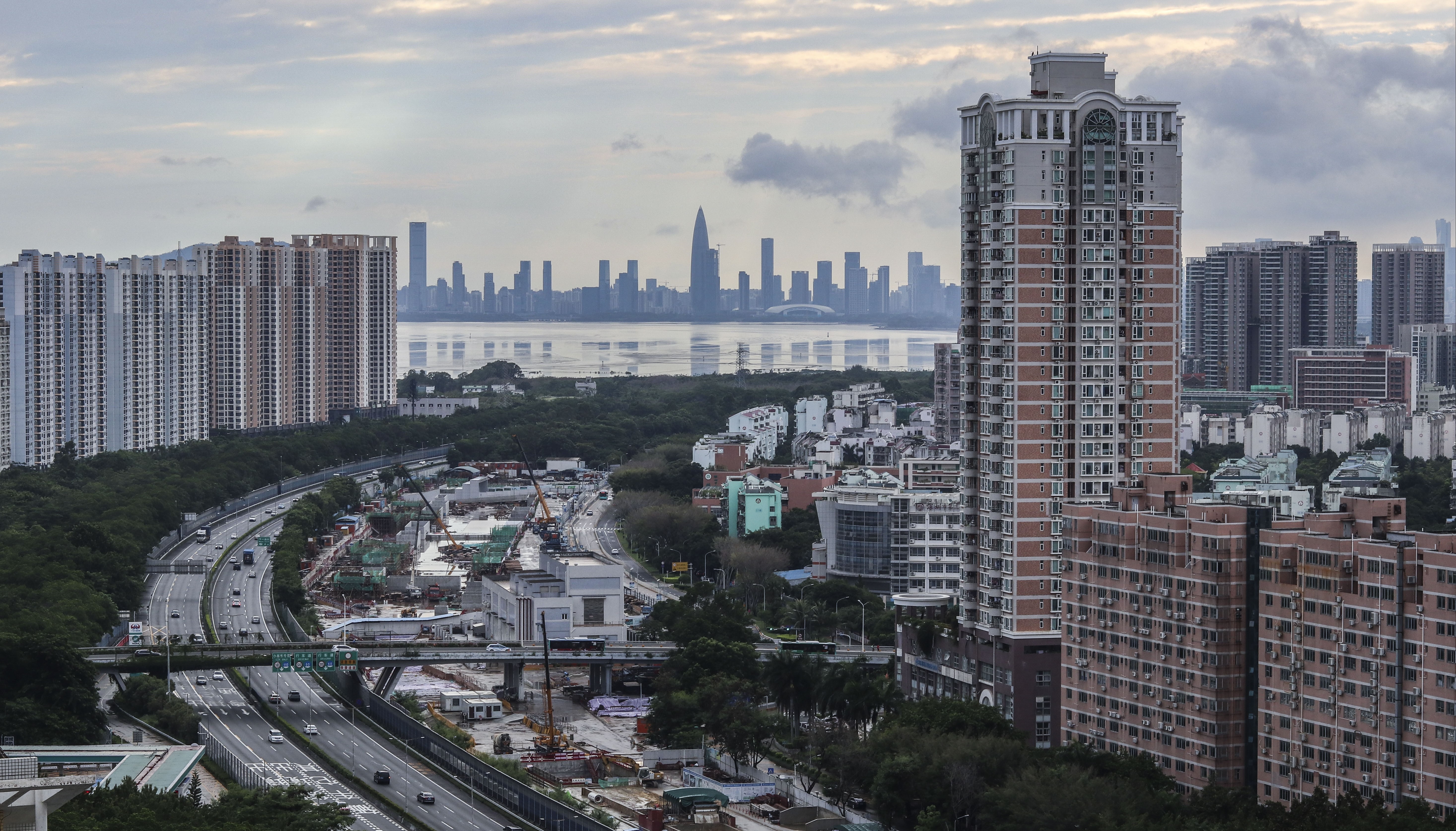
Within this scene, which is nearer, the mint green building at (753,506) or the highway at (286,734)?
the highway at (286,734)

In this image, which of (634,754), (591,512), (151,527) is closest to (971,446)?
(634,754)

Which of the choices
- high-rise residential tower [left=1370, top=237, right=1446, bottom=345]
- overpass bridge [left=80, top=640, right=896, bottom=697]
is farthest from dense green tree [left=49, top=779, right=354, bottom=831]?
high-rise residential tower [left=1370, top=237, right=1446, bottom=345]

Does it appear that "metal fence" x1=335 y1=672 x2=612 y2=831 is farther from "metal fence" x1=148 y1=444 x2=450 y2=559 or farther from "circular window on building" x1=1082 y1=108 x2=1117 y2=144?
"metal fence" x1=148 y1=444 x2=450 y2=559

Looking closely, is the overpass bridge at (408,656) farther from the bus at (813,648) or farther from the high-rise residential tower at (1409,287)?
the high-rise residential tower at (1409,287)

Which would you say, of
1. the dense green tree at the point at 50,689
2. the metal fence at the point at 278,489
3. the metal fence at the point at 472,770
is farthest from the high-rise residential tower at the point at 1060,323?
the metal fence at the point at 278,489

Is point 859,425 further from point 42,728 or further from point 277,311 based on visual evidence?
point 42,728

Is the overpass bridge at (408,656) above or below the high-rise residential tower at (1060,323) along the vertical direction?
below

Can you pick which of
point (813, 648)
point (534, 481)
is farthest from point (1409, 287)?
point (813, 648)
